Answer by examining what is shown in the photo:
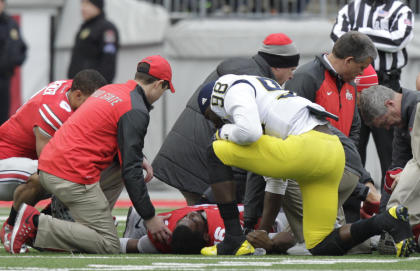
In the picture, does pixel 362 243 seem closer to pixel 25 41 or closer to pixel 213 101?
pixel 213 101

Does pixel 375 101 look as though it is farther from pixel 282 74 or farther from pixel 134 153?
pixel 134 153

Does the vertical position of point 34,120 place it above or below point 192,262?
above

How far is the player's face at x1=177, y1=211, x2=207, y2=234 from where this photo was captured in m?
6.57

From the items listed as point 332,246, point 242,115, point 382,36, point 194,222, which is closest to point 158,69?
point 242,115

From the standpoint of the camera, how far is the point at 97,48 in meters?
10.9

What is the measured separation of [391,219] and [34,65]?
7.84 m

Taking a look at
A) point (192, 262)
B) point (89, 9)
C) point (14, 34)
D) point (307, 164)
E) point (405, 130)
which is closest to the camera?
point (192, 262)

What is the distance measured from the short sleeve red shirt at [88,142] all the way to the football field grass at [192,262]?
0.52 metres

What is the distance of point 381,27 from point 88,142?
3270 mm

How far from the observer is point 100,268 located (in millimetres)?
5496

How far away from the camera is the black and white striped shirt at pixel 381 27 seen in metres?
8.64

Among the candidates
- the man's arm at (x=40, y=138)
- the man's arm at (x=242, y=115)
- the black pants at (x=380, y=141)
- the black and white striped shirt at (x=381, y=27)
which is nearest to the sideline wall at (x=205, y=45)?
the black and white striped shirt at (x=381, y=27)

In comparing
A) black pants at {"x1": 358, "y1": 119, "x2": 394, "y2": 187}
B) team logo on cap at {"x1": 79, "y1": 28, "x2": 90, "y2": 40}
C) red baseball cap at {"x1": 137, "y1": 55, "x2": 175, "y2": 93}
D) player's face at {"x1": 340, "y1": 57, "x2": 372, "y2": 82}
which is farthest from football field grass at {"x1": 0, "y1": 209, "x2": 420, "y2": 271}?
team logo on cap at {"x1": 79, "y1": 28, "x2": 90, "y2": 40}

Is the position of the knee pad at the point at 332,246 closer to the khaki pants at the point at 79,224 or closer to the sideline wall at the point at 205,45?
the khaki pants at the point at 79,224
